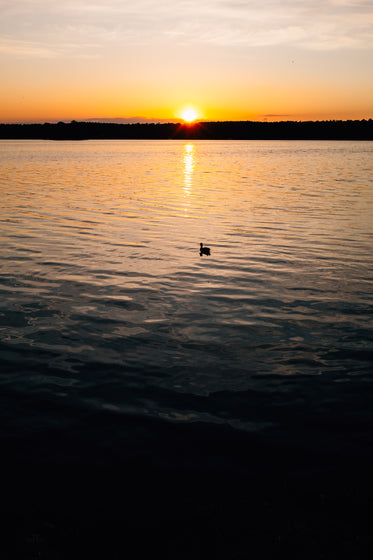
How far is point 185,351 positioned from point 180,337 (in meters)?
0.82

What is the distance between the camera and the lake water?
8.26 metres

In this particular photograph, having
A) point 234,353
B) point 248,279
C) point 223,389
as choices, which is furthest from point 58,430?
point 248,279

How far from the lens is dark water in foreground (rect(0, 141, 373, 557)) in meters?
7.69

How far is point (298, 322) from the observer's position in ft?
42.2

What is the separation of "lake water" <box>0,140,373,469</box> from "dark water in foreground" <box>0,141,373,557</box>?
1.7 inches

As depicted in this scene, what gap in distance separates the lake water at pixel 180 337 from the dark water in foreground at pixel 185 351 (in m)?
0.04

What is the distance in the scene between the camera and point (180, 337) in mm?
12031

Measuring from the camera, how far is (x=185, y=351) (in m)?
11.3

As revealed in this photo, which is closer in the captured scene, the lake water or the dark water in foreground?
the dark water in foreground

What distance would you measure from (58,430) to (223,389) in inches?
130

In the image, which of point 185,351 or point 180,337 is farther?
point 180,337

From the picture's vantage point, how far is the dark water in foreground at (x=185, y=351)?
7.69 m

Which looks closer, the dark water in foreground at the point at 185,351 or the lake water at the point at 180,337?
the dark water in foreground at the point at 185,351

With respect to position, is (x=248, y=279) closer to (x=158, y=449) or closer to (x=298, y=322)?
(x=298, y=322)
